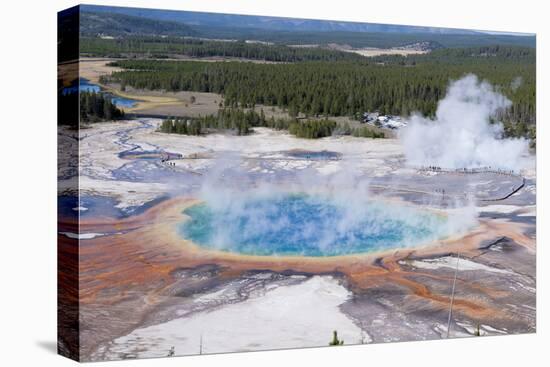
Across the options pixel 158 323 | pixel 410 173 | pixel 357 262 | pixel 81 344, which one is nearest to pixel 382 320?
pixel 357 262

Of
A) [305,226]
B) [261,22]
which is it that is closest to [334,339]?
[305,226]

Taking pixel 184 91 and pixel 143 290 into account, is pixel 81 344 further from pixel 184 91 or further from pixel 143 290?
pixel 184 91

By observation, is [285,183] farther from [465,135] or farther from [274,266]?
[465,135]

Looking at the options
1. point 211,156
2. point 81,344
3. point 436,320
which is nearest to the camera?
point 81,344

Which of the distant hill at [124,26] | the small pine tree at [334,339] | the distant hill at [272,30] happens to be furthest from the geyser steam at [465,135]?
the distant hill at [124,26]

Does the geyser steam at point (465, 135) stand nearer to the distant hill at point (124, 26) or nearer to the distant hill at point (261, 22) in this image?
the distant hill at point (261, 22)

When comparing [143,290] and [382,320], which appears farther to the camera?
[382,320]
